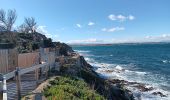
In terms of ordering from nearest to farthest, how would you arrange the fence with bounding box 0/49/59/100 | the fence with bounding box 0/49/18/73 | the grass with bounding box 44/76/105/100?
the fence with bounding box 0/49/59/100, the grass with bounding box 44/76/105/100, the fence with bounding box 0/49/18/73

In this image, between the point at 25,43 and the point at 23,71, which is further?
the point at 25,43

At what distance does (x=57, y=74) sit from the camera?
73.5ft

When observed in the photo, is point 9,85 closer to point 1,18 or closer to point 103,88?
point 103,88

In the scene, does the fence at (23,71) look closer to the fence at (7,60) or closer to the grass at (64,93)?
the fence at (7,60)

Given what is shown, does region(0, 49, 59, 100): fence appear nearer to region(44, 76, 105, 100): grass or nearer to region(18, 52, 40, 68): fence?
region(18, 52, 40, 68): fence

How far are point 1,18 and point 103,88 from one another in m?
42.5

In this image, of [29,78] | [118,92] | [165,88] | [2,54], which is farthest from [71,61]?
[165,88]

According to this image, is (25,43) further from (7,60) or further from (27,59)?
(7,60)

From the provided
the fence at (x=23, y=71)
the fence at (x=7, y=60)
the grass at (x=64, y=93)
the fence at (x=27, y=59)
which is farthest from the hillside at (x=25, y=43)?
the grass at (x=64, y=93)

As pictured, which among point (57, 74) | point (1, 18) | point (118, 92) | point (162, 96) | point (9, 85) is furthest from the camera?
point (1, 18)

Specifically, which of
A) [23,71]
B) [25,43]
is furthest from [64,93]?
[25,43]

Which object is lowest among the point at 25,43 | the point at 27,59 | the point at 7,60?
the point at 27,59

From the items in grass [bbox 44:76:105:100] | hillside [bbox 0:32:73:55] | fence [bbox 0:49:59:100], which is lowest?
grass [bbox 44:76:105:100]

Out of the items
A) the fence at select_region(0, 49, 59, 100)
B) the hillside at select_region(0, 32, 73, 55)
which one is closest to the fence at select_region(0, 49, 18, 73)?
the fence at select_region(0, 49, 59, 100)
